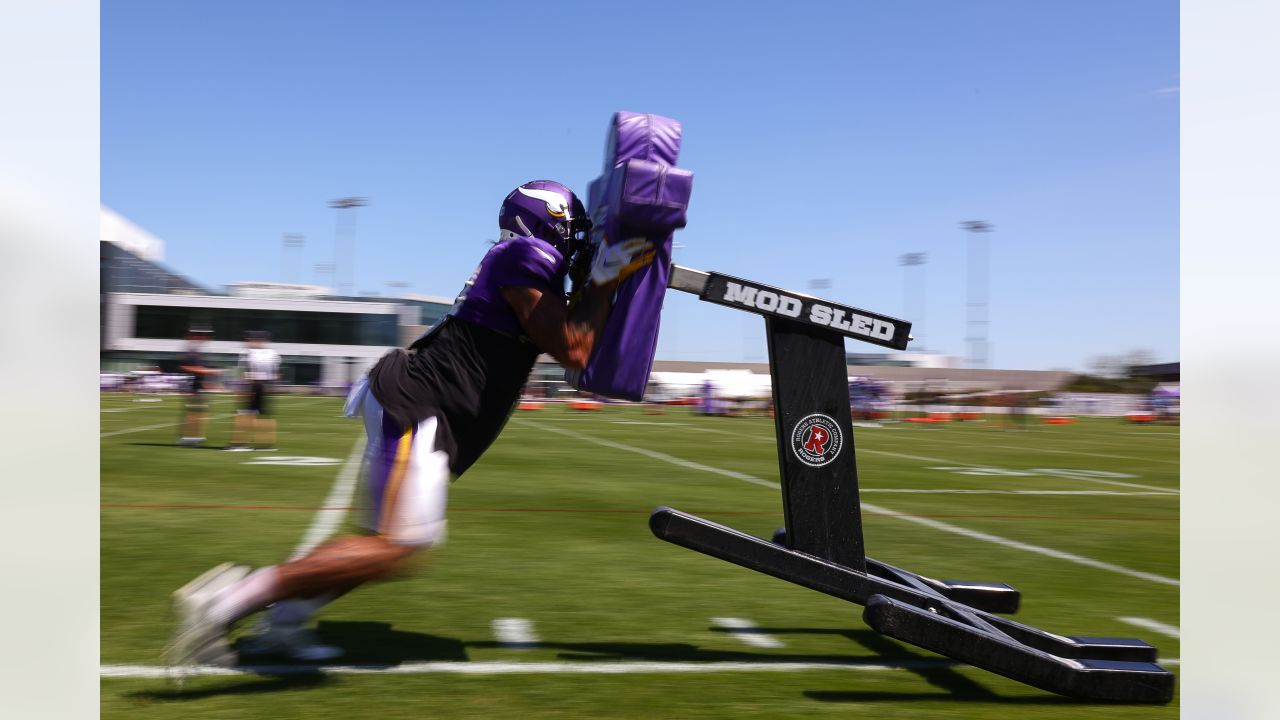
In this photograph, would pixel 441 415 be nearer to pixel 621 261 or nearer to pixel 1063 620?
pixel 621 261

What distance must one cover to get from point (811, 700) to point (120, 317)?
87.3 m

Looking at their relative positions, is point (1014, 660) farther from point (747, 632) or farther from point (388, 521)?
point (388, 521)

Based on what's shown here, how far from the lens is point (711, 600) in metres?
5.05

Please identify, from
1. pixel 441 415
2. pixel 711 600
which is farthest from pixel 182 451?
pixel 441 415

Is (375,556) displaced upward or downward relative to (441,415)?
downward

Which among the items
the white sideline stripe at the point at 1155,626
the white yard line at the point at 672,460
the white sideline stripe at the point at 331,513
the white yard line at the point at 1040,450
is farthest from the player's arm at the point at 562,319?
the white yard line at the point at 1040,450

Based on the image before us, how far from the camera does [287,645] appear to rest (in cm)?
375

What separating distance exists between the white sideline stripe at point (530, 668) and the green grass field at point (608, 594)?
0.6 inches

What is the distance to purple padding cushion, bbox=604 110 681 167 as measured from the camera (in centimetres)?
337

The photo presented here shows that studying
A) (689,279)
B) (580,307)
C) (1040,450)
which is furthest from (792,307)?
(1040,450)

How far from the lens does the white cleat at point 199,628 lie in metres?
3.12

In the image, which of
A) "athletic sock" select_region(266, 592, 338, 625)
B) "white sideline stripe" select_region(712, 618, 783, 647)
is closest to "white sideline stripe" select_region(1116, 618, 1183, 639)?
"white sideline stripe" select_region(712, 618, 783, 647)

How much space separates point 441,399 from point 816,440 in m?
1.40

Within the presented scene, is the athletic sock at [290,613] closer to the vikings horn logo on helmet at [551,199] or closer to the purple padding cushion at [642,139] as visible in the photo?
the vikings horn logo on helmet at [551,199]
